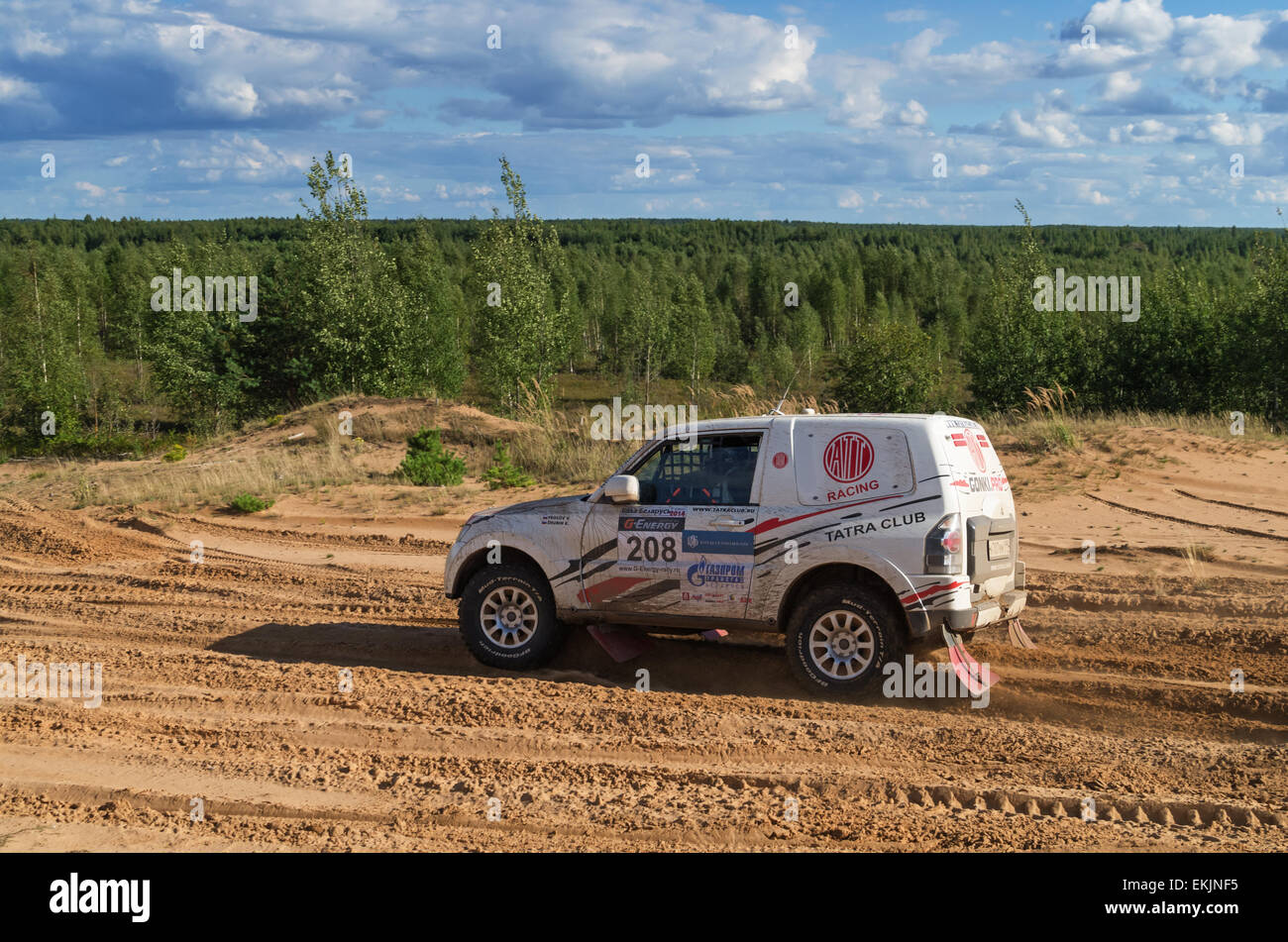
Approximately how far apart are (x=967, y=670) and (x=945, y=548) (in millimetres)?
1216

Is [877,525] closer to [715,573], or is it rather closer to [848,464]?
[848,464]

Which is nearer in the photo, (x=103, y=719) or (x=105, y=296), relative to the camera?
(x=103, y=719)

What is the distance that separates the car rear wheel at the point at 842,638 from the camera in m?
7.80

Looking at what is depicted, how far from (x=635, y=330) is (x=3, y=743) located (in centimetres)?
7169

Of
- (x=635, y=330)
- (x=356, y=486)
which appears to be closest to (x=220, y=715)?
(x=356, y=486)

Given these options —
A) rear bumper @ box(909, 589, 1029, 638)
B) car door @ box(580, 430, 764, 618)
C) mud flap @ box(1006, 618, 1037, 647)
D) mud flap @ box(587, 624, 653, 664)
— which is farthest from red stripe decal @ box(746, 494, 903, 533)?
mud flap @ box(1006, 618, 1037, 647)

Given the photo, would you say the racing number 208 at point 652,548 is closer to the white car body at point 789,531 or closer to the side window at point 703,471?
the white car body at point 789,531

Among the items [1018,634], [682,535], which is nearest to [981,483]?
[1018,634]

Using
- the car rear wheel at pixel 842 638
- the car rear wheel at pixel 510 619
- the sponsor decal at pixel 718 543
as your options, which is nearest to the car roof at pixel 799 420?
the sponsor decal at pixel 718 543

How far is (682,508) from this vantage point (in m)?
8.48

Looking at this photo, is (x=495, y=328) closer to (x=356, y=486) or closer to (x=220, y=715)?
(x=356, y=486)

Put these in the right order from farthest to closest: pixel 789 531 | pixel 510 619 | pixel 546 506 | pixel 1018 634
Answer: pixel 510 619 → pixel 546 506 → pixel 1018 634 → pixel 789 531

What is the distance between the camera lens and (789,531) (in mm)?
8086
